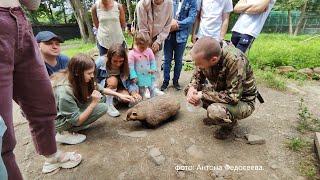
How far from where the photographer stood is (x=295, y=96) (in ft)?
14.3

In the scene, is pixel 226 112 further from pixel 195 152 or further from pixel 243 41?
pixel 243 41

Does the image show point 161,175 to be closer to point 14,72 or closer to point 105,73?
point 14,72

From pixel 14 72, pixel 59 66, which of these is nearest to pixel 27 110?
pixel 14 72

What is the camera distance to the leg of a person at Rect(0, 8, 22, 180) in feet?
4.55

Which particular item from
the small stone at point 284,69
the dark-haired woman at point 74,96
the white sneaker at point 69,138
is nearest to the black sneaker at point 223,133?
the dark-haired woman at point 74,96

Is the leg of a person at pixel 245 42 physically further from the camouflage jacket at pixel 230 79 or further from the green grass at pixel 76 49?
the green grass at pixel 76 49

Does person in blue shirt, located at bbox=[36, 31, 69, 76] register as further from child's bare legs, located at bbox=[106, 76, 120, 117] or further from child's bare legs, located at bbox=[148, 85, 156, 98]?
child's bare legs, located at bbox=[148, 85, 156, 98]

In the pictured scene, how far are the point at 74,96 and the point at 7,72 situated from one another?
1395 mm

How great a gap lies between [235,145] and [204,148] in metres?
0.30

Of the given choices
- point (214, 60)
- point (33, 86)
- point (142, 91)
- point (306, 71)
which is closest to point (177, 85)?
point (142, 91)

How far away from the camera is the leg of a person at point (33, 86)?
5.02ft

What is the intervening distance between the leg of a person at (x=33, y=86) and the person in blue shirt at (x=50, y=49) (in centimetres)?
130

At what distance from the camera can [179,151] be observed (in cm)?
272

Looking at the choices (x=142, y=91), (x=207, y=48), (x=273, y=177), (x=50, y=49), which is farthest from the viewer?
(x=142, y=91)
